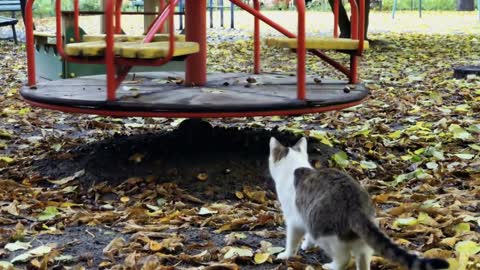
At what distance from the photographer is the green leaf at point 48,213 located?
382 centimetres

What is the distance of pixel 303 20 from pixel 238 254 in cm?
163

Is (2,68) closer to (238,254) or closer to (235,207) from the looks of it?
(235,207)

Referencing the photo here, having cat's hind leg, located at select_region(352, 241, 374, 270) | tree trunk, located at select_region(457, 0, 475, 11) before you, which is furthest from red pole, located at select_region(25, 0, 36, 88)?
tree trunk, located at select_region(457, 0, 475, 11)

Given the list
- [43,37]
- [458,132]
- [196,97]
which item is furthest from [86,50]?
[43,37]

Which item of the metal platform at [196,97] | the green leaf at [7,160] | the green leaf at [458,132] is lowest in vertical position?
the green leaf at [7,160]

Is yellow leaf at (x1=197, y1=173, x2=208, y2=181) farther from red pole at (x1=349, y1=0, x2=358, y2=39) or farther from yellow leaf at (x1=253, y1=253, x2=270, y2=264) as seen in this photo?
red pole at (x1=349, y1=0, x2=358, y2=39)

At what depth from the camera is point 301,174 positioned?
10.2 feet

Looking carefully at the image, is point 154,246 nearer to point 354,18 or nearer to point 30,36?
point 30,36

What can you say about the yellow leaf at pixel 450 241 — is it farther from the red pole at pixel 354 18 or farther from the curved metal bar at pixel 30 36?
the curved metal bar at pixel 30 36

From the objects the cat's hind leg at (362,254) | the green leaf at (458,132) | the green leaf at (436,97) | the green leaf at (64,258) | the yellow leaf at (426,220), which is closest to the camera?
the cat's hind leg at (362,254)

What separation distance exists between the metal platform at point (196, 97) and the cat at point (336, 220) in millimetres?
1153

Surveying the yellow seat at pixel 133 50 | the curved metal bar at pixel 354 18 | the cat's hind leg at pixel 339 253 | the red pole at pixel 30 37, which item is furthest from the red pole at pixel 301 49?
the cat's hind leg at pixel 339 253

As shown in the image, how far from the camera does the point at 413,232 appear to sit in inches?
132

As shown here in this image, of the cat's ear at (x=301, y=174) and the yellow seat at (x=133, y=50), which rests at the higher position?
the yellow seat at (x=133, y=50)
